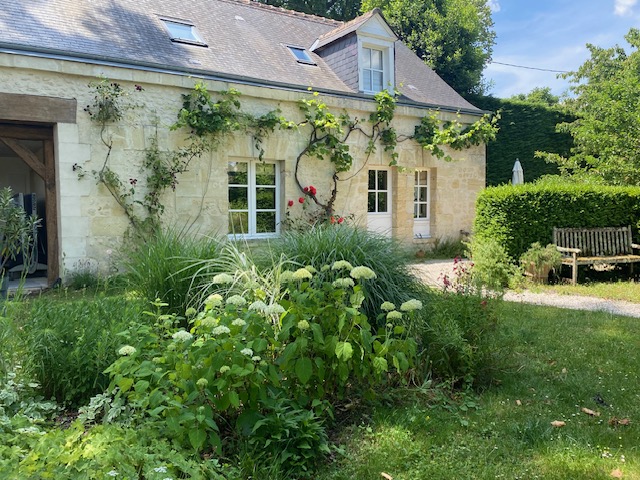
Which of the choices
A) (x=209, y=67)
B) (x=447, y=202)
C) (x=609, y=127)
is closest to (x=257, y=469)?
(x=209, y=67)

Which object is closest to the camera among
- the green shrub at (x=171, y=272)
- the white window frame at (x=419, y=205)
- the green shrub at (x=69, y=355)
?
the green shrub at (x=69, y=355)

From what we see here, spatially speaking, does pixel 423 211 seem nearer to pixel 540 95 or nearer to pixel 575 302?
pixel 575 302

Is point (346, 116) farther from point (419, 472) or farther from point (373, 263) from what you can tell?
point (419, 472)

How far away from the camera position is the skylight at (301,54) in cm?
1111

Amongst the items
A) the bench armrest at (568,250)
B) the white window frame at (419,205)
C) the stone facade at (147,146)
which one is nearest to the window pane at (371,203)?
the stone facade at (147,146)

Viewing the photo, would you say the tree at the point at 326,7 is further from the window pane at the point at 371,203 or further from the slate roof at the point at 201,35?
the window pane at the point at 371,203

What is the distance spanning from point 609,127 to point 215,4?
926 cm

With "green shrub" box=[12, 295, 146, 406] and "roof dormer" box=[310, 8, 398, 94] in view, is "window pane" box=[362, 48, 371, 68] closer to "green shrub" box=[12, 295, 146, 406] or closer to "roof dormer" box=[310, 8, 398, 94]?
"roof dormer" box=[310, 8, 398, 94]

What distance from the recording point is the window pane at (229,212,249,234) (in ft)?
29.4

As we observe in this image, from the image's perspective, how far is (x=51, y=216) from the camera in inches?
294

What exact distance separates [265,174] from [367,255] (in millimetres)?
5749

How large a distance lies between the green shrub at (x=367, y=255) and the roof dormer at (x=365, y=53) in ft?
23.1

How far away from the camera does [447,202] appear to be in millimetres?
12062

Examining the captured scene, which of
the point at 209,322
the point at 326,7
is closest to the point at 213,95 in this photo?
the point at 209,322
